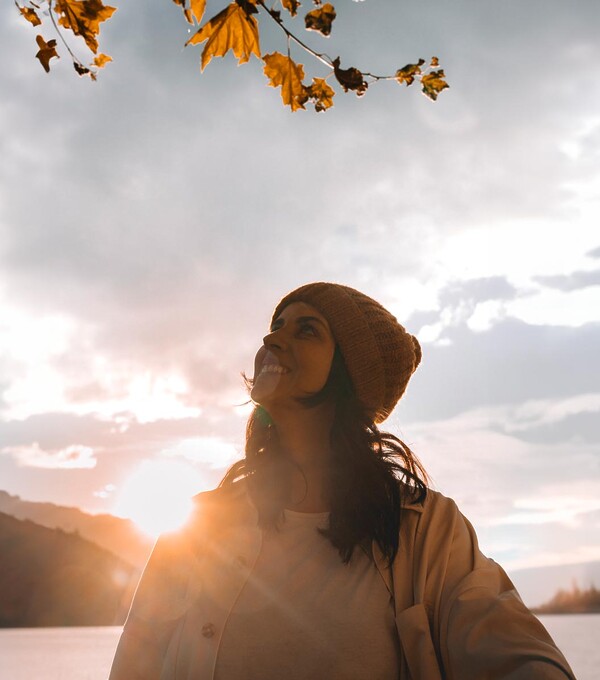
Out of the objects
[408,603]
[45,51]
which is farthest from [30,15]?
[408,603]

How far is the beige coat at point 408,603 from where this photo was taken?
2.01 meters

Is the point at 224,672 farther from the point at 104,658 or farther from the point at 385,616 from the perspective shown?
the point at 104,658

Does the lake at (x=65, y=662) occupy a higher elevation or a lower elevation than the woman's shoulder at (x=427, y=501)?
lower

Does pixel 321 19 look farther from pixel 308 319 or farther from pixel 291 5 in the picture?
pixel 308 319

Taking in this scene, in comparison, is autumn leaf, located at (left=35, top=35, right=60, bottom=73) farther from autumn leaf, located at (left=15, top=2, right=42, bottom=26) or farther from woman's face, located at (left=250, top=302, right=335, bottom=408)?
woman's face, located at (left=250, top=302, right=335, bottom=408)

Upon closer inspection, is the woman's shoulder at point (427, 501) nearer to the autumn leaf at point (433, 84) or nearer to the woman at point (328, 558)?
the woman at point (328, 558)

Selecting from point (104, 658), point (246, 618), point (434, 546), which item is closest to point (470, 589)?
point (434, 546)

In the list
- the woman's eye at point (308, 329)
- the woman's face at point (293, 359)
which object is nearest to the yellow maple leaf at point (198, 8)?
the woman's face at point (293, 359)

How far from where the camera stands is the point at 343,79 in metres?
1.87

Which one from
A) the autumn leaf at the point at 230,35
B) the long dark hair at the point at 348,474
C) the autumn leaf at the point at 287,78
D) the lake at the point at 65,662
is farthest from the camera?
the lake at the point at 65,662

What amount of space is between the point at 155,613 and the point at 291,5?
2.32m

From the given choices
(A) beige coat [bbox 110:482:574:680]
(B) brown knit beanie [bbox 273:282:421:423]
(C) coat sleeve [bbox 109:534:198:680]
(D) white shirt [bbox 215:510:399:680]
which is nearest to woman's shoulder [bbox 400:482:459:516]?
(A) beige coat [bbox 110:482:574:680]

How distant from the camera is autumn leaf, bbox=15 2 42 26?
1806mm

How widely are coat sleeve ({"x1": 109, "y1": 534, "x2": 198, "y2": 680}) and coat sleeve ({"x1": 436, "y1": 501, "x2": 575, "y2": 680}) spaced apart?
1083 millimetres
